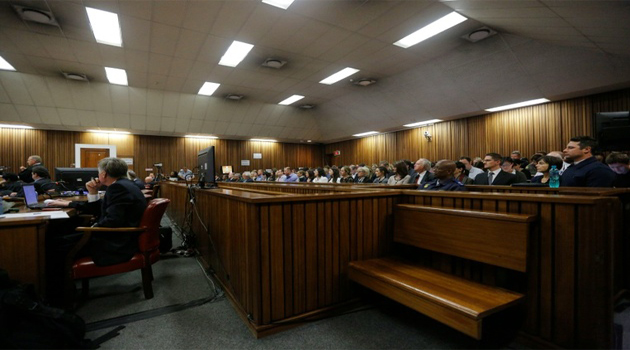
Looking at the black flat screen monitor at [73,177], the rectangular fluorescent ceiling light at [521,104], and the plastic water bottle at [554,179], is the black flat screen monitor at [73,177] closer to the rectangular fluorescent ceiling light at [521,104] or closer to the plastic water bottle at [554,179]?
the plastic water bottle at [554,179]

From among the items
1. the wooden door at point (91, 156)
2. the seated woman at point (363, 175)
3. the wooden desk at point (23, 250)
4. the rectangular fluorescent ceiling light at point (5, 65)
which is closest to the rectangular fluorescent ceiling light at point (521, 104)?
the seated woman at point (363, 175)

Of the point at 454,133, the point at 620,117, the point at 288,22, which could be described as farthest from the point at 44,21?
the point at 454,133

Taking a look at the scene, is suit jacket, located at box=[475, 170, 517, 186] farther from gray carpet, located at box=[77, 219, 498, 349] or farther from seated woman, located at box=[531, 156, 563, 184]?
gray carpet, located at box=[77, 219, 498, 349]

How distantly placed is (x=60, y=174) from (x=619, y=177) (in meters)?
7.90

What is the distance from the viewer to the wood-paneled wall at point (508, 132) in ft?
21.7

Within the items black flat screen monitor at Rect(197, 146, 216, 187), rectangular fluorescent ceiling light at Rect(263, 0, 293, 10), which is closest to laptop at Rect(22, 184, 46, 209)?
black flat screen monitor at Rect(197, 146, 216, 187)

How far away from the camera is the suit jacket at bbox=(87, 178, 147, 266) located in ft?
7.87

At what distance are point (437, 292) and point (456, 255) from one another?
39 centimetres

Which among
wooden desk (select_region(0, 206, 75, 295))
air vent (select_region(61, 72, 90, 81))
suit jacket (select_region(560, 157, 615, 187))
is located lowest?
wooden desk (select_region(0, 206, 75, 295))

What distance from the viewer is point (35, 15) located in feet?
15.8

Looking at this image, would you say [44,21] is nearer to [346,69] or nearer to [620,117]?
[346,69]

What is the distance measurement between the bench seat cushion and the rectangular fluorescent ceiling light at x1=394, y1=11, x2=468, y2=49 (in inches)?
194

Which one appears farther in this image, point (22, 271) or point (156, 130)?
point (156, 130)

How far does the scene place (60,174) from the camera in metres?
4.68
